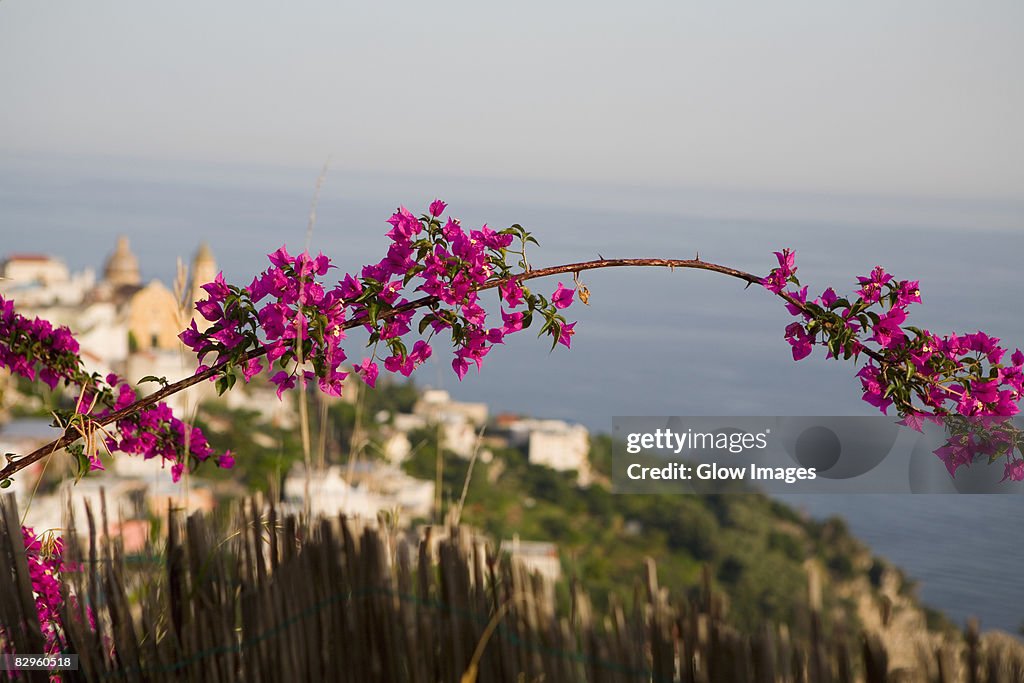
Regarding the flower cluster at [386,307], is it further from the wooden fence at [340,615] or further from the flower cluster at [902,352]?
the flower cluster at [902,352]

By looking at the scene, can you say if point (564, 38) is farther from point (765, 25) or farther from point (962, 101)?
point (962, 101)

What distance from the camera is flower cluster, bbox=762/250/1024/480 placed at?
1318mm

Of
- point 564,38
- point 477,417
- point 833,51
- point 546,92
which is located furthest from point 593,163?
point 477,417

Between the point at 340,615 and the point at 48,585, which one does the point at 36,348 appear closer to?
the point at 48,585

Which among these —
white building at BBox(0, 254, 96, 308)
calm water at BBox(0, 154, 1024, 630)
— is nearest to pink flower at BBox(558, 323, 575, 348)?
calm water at BBox(0, 154, 1024, 630)

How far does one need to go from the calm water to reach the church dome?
954 mm

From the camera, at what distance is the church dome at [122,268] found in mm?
49594

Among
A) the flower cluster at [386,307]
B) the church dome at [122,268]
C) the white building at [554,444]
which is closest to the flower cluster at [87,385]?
the flower cluster at [386,307]

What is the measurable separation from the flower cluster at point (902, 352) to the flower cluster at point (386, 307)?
0.34m

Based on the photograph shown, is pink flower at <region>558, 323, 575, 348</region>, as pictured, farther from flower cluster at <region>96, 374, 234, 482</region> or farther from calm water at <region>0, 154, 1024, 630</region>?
flower cluster at <region>96, 374, 234, 482</region>

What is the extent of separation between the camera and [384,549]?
116 centimetres

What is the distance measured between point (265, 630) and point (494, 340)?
462mm

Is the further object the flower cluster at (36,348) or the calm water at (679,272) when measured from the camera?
the calm water at (679,272)

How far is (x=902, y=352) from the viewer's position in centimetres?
132
